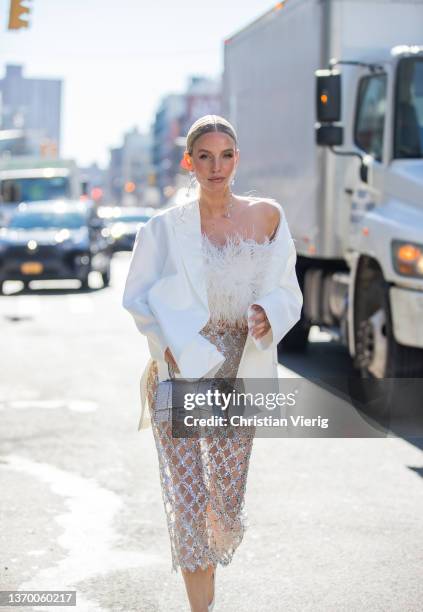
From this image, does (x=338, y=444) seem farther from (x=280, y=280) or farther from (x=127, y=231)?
(x=127, y=231)

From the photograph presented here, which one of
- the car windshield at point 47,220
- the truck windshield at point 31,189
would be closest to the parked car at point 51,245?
the car windshield at point 47,220

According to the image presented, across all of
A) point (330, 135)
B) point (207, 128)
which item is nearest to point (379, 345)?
point (330, 135)

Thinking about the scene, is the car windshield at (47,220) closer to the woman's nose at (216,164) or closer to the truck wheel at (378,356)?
the truck wheel at (378,356)

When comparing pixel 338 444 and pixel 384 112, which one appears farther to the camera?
pixel 384 112

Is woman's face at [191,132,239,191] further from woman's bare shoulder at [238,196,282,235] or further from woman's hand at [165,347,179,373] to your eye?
woman's hand at [165,347,179,373]

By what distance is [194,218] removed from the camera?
4.13m

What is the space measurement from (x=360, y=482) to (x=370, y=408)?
2.36 meters

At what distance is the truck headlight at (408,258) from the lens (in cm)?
841

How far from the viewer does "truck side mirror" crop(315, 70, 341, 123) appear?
9.48 meters

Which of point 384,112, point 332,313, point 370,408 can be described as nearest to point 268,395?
point 370,408

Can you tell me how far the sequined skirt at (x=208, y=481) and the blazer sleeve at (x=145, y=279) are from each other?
18 cm

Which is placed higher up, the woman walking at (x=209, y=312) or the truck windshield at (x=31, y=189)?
the truck windshield at (x=31, y=189)

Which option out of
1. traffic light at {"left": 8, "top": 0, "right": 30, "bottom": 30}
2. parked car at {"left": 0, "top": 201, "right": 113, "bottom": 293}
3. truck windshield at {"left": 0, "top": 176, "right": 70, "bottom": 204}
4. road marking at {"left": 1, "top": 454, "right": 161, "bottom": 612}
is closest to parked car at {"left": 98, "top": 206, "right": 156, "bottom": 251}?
truck windshield at {"left": 0, "top": 176, "right": 70, "bottom": 204}

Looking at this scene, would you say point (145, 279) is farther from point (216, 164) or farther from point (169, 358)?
point (216, 164)
